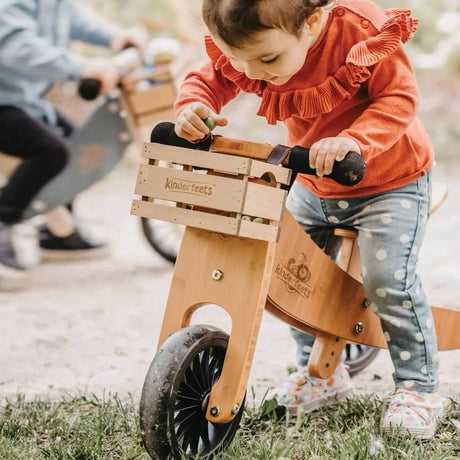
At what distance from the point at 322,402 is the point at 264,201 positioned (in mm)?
911

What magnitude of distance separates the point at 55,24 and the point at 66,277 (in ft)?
4.58

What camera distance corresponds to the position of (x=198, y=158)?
2012 mm

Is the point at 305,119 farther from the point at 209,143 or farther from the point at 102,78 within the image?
the point at 102,78

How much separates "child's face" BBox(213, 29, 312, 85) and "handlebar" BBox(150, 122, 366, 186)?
179mm

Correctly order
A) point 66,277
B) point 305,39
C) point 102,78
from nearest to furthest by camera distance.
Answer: point 305,39
point 102,78
point 66,277

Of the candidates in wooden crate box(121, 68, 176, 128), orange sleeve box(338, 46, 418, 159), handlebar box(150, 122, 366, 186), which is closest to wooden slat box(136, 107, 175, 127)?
wooden crate box(121, 68, 176, 128)

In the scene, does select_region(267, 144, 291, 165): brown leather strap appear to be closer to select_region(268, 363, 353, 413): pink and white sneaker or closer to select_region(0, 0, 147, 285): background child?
select_region(268, 363, 353, 413): pink and white sneaker

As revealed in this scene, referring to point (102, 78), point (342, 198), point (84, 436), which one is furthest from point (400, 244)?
point (102, 78)

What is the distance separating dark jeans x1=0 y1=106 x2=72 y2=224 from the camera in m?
4.26

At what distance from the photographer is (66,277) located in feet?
15.4

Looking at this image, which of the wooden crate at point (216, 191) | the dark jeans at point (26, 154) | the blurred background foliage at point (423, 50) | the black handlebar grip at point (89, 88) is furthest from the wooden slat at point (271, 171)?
the blurred background foliage at point (423, 50)

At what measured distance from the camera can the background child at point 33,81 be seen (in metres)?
4.19

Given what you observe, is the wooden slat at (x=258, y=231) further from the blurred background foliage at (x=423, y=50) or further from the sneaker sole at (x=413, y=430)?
the blurred background foliage at (x=423, y=50)

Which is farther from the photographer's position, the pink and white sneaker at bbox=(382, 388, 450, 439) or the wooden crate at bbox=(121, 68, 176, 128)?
the wooden crate at bbox=(121, 68, 176, 128)
